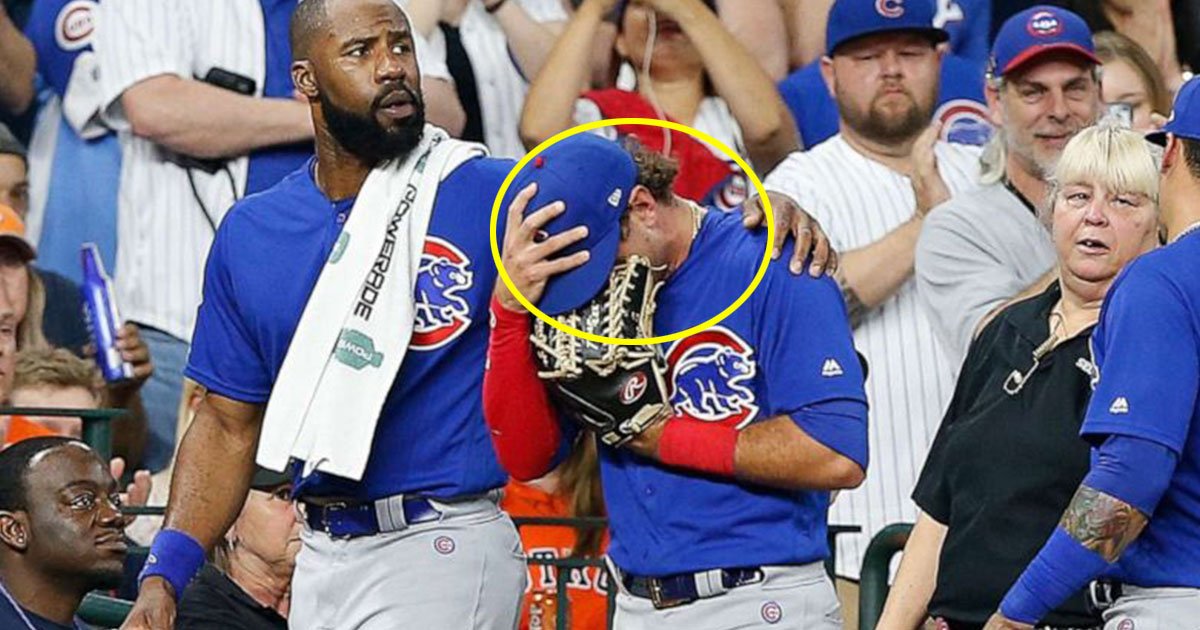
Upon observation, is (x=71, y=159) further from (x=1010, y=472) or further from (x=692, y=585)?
(x=1010, y=472)

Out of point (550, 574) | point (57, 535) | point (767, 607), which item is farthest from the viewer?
point (550, 574)

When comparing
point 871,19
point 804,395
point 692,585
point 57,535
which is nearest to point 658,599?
point 692,585

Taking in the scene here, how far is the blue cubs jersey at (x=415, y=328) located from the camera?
4938mm

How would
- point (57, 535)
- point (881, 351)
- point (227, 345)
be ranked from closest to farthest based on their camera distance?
1. point (227, 345)
2. point (57, 535)
3. point (881, 351)

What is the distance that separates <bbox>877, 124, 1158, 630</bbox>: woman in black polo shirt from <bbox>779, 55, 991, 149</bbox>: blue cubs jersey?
291 cm

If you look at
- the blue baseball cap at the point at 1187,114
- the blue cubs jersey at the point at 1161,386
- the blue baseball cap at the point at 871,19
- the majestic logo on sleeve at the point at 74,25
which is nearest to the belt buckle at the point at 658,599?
the blue cubs jersey at the point at 1161,386

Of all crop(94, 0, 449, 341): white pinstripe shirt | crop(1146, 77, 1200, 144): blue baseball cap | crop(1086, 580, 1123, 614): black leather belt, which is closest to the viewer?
crop(1146, 77, 1200, 144): blue baseball cap

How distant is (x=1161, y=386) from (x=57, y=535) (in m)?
2.92

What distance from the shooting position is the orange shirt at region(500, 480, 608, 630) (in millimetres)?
6766

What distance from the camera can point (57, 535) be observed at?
5.79 metres

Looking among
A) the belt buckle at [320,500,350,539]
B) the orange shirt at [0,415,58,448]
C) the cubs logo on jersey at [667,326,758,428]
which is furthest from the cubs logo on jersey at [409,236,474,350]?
the orange shirt at [0,415,58,448]

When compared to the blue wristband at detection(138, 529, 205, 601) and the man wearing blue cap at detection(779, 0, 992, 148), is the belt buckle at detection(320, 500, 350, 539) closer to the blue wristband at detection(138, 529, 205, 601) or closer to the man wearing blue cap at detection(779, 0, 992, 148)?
the blue wristband at detection(138, 529, 205, 601)

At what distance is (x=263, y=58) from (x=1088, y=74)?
2.67 m

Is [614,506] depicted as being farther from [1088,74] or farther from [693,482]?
[1088,74]
